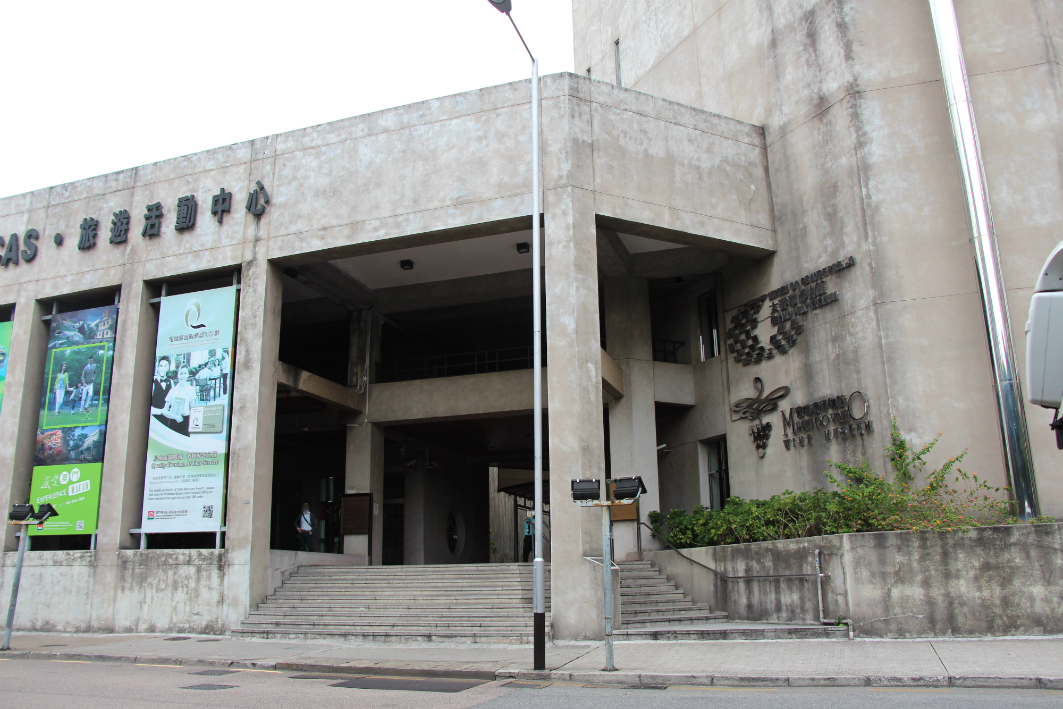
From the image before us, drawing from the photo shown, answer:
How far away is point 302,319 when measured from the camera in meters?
24.8

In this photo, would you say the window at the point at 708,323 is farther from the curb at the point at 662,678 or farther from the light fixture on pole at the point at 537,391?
the curb at the point at 662,678

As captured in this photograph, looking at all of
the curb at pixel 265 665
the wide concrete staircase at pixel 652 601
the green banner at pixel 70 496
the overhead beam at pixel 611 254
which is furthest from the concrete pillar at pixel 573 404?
the green banner at pixel 70 496

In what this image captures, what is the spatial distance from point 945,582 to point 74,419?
18.8 metres

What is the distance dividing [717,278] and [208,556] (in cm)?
1426

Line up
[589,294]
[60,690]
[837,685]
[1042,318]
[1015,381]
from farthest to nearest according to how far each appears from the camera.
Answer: [589,294], [1015,381], [60,690], [837,685], [1042,318]

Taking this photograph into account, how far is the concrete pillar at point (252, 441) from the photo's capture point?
16781 mm

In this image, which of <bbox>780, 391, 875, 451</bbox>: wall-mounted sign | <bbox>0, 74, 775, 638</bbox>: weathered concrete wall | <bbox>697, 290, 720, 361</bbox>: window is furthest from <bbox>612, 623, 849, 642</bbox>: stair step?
<bbox>697, 290, 720, 361</bbox>: window

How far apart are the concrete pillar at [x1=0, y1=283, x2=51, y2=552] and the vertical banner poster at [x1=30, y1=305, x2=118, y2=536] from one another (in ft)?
1.30

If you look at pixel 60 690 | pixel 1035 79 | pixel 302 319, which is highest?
pixel 1035 79

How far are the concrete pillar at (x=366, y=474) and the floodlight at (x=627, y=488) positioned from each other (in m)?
13.3

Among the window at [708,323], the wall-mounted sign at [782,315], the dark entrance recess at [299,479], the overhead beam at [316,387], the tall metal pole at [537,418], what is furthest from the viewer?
the dark entrance recess at [299,479]

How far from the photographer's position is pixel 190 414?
18109 mm

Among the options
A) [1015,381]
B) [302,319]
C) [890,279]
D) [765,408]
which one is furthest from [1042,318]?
[302,319]

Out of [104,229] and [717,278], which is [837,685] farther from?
[104,229]
